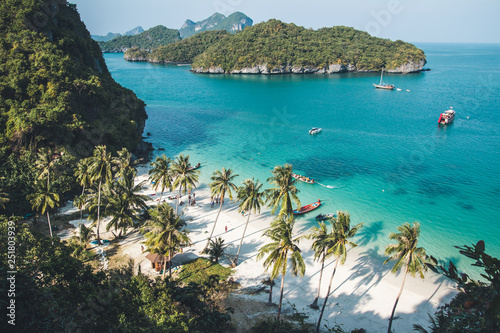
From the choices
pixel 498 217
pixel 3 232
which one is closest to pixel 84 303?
pixel 3 232

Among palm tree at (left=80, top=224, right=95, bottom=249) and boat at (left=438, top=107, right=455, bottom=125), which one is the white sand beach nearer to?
palm tree at (left=80, top=224, right=95, bottom=249)

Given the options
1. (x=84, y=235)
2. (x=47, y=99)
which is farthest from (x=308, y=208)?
(x=47, y=99)

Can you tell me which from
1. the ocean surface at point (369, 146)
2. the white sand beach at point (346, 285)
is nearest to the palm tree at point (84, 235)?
the white sand beach at point (346, 285)

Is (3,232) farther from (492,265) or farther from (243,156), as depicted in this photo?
(243,156)

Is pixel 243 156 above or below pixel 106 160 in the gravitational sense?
below

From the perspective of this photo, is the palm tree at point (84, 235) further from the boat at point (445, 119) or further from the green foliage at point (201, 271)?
the boat at point (445, 119)

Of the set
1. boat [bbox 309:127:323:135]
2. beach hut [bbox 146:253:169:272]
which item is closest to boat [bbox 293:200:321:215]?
beach hut [bbox 146:253:169:272]
